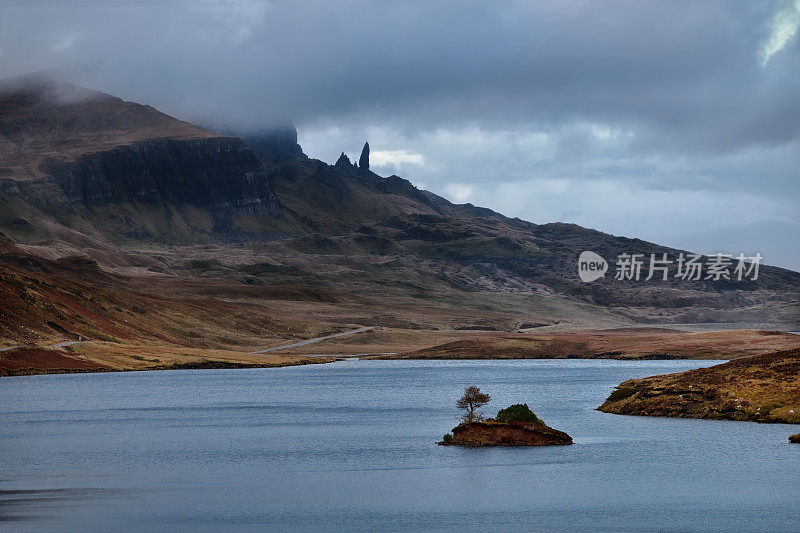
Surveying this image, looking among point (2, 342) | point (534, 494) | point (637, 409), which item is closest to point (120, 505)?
point (534, 494)

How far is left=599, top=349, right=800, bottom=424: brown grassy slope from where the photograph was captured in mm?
82000

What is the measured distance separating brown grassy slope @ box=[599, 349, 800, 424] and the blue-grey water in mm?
3164

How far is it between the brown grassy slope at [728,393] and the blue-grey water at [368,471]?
10.4 ft

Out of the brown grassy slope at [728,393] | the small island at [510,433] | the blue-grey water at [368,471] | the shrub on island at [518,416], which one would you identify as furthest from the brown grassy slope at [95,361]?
the shrub on island at [518,416]

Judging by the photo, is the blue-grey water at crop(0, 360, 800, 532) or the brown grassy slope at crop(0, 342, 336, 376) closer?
the blue-grey water at crop(0, 360, 800, 532)

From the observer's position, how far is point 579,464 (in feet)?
A: 206

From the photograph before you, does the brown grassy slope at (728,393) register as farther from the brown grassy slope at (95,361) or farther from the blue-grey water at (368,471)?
the brown grassy slope at (95,361)

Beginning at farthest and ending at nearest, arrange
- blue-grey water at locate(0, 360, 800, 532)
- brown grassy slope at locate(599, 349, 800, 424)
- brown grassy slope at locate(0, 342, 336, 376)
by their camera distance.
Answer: brown grassy slope at locate(0, 342, 336, 376)
brown grassy slope at locate(599, 349, 800, 424)
blue-grey water at locate(0, 360, 800, 532)

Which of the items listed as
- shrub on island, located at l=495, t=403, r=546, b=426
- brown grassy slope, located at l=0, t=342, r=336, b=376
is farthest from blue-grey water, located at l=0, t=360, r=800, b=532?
brown grassy slope, located at l=0, t=342, r=336, b=376

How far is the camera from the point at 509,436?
72.2m

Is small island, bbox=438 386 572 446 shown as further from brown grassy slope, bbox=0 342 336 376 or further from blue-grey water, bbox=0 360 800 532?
brown grassy slope, bbox=0 342 336 376

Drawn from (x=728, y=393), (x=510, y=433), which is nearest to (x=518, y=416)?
(x=510, y=433)

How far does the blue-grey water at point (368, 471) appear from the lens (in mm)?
47344

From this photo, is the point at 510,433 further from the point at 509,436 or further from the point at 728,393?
the point at 728,393
